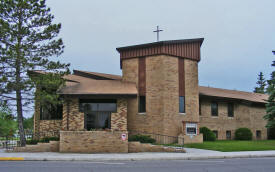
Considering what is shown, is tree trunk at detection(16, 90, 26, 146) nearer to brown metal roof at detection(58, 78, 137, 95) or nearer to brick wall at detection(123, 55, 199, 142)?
brown metal roof at detection(58, 78, 137, 95)

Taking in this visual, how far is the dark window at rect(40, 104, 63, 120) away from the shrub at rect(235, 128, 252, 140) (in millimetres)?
19428

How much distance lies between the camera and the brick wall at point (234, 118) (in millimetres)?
33406

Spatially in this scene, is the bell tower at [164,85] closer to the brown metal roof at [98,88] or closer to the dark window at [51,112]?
the brown metal roof at [98,88]

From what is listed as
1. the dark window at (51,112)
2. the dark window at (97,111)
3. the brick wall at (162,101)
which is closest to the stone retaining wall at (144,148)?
the dark window at (97,111)

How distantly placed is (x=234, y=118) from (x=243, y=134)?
2.17 meters

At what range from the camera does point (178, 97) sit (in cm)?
2812

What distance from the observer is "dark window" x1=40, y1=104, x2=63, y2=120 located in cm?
2650

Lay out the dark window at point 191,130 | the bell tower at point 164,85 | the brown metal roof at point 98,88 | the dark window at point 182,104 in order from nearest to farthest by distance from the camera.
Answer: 1. the brown metal roof at point 98,88
2. the dark window at point 191,130
3. the bell tower at point 164,85
4. the dark window at point 182,104

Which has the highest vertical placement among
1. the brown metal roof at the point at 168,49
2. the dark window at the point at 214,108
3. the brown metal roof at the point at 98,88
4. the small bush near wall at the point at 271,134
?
the brown metal roof at the point at 168,49

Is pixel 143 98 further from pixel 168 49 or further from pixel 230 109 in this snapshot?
pixel 230 109

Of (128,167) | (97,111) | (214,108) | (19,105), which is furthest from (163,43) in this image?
(128,167)

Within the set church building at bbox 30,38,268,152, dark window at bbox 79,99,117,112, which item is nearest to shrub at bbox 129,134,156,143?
church building at bbox 30,38,268,152

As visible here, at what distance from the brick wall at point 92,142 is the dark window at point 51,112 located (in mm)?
6012

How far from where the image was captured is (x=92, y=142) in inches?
819
